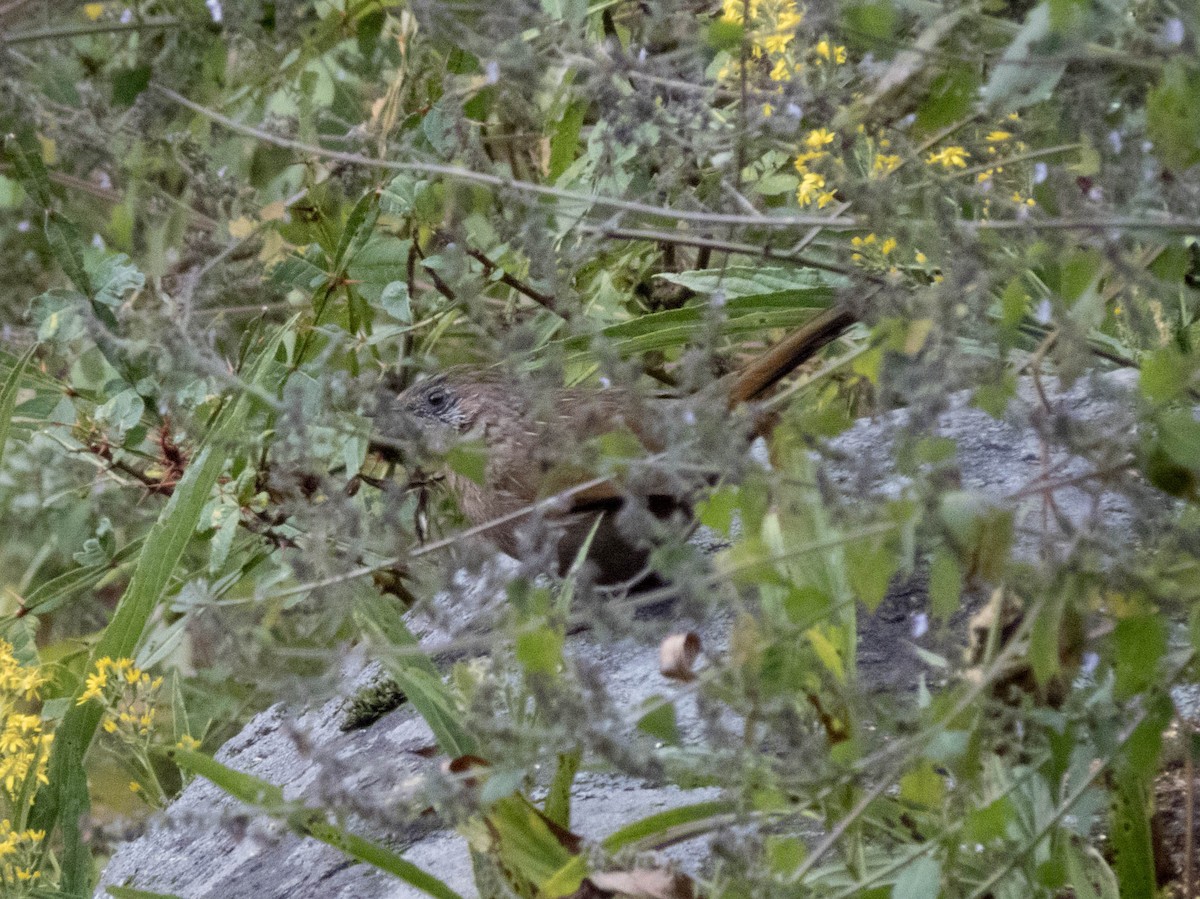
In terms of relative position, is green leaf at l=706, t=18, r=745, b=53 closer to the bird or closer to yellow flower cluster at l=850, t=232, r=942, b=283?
→ the bird

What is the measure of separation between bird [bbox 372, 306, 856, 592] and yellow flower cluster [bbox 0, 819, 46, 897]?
1052mm

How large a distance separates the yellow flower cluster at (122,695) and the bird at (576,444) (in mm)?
726

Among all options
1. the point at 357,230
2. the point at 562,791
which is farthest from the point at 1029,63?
the point at 357,230

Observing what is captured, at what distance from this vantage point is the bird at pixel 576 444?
4.47 ft

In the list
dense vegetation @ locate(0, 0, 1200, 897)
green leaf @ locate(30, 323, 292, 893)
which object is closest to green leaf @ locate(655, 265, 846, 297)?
dense vegetation @ locate(0, 0, 1200, 897)

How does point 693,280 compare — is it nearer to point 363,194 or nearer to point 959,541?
point 363,194

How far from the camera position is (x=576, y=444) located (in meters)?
1.44

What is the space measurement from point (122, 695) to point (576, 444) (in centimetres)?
182

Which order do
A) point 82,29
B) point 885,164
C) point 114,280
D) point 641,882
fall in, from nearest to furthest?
1. point 641,882
2. point 885,164
3. point 82,29
4. point 114,280

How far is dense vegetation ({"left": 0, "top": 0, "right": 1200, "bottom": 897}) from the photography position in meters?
1.24

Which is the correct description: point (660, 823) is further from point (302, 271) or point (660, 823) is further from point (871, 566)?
point (302, 271)

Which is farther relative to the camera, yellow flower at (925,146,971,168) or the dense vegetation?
yellow flower at (925,146,971,168)

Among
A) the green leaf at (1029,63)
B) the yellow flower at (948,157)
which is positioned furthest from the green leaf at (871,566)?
the yellow flower at (948,157)

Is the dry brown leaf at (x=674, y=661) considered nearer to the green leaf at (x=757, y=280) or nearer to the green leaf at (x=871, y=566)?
the green leaf at (x=871, y=566)
